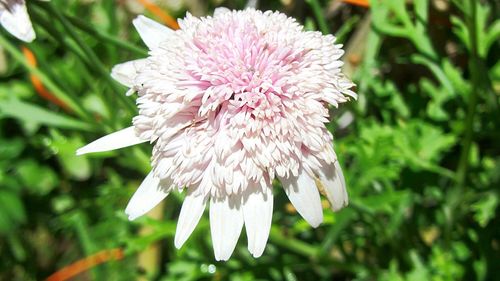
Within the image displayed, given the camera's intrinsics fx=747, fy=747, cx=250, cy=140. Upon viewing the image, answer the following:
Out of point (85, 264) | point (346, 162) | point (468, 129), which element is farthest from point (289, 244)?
point (85, 264)

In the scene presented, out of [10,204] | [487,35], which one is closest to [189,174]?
[487,35]

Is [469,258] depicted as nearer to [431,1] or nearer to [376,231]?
[376,231]

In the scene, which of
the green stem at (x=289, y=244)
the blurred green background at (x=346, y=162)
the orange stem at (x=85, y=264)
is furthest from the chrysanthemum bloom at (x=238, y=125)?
the orange stem at (x=85, y=264)

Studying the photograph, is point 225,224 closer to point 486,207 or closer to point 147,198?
point 147,198

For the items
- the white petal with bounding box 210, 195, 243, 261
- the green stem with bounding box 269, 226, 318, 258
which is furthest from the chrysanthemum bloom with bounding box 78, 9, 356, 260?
the green stem with bounding box 269, 226, 318, 258

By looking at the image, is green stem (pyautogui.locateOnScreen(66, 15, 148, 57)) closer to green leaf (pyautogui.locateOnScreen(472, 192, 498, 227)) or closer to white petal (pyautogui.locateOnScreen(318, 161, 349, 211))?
white petal (pyautogui.locateOnScreen(318, 161, 349, 211))

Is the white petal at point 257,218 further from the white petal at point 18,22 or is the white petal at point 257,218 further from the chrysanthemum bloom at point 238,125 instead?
the white petal at point 18,22
